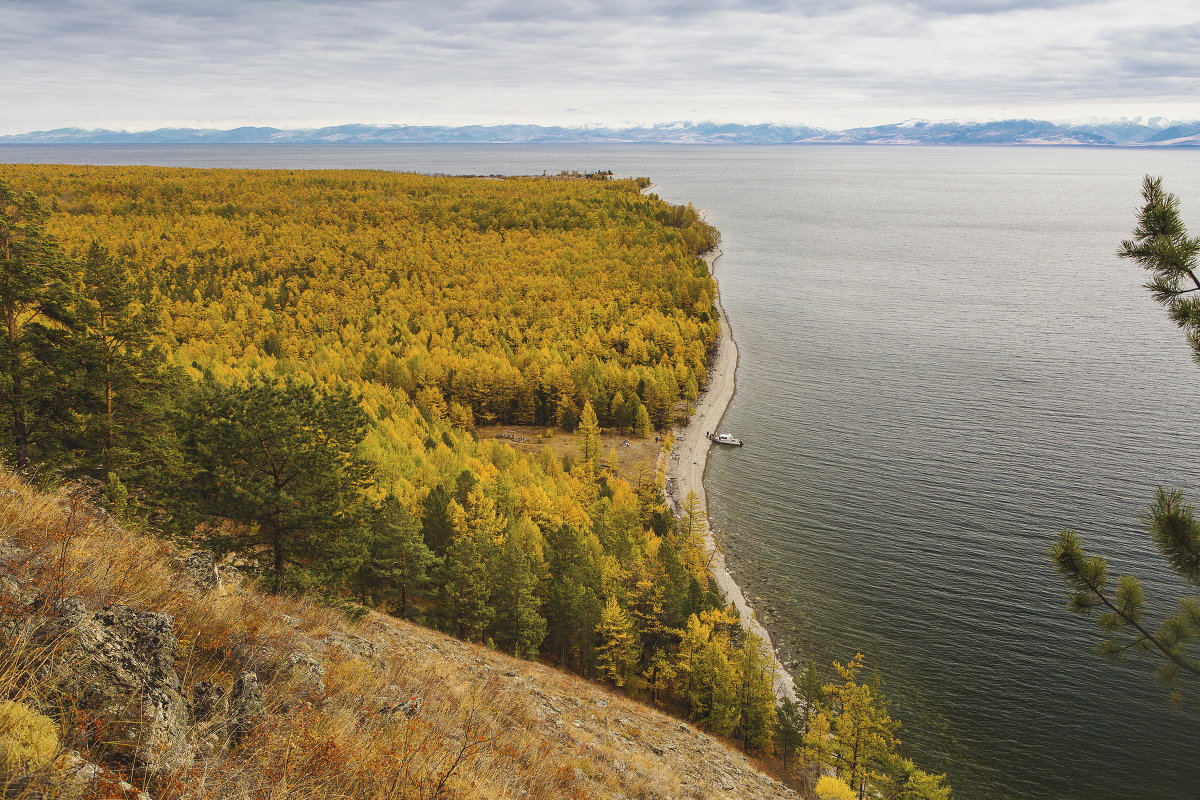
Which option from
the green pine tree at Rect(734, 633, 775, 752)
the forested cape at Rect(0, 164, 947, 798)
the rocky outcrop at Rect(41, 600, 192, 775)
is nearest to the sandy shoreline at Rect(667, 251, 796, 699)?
the forested cape at Rect(0, 164, 947, 798)

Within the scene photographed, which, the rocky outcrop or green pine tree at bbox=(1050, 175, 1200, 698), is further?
green pine tree at bbox=(1050, 175, 1200, 698)

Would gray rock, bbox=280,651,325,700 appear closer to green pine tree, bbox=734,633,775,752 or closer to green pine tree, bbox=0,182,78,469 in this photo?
green pine tree, bbox=0,182,78,469

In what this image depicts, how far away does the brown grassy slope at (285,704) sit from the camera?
20.4ft

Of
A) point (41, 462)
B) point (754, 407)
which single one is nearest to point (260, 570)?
point (41, 462)

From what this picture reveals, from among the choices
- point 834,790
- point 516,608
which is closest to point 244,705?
point 834,790

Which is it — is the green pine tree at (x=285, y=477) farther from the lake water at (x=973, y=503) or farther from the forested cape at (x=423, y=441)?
the lake water at (x=973, y=503)

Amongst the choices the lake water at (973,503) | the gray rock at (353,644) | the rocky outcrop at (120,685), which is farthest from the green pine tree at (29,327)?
the lake water at (973,503)

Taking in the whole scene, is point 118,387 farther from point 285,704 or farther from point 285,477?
point 285,704

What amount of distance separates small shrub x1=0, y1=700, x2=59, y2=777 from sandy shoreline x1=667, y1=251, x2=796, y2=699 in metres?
37.7

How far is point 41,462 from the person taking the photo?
2167cm

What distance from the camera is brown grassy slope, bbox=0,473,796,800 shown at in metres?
6.23

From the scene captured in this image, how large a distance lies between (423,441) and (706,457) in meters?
29.1

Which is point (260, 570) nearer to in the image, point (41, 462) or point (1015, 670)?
point (41, 462)

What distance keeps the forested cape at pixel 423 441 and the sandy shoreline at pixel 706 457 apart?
1.94m
